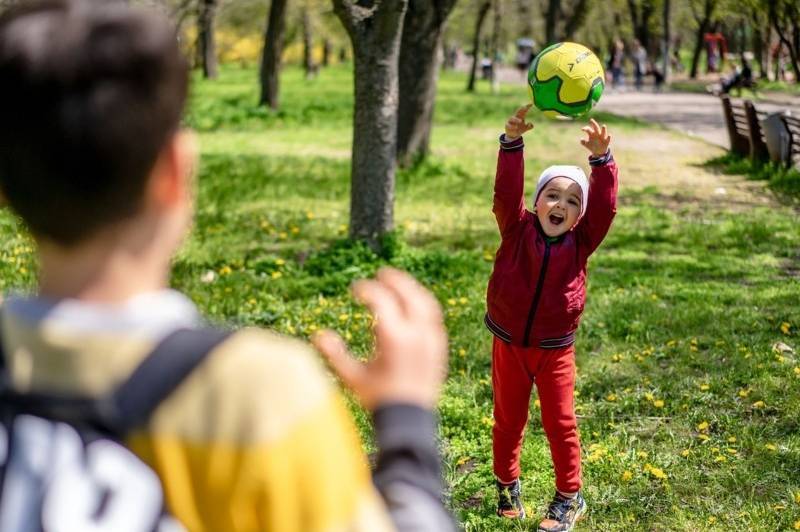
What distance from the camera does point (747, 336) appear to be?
645cm

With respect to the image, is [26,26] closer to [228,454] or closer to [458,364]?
[228,454]

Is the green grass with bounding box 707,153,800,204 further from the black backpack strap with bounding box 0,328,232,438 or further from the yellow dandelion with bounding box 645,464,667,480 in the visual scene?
the black backpack strap with bounding box 0,328,232,438

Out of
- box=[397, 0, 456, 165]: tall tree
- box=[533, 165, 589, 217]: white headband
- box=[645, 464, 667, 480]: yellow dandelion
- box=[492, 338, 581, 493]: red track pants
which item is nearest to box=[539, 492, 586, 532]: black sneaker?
box=[492, 338, 581, 493]: red track pants

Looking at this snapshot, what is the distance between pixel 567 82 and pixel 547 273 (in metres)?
1.57

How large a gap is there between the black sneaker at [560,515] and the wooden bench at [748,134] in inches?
416

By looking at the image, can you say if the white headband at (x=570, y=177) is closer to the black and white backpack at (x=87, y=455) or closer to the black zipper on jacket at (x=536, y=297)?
the black zipper on jacket at (x=536, y=297)

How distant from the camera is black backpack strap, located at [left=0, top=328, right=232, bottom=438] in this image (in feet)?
3.72

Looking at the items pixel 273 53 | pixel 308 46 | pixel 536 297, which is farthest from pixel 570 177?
pixel 308 46

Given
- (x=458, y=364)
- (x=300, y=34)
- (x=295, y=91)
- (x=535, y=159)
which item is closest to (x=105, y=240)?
(x=458, y=364)

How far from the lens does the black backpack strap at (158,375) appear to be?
1.13 metres

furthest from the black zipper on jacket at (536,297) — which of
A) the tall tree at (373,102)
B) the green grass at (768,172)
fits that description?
the green grass at (768,172)

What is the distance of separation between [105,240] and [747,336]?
5.90 meters

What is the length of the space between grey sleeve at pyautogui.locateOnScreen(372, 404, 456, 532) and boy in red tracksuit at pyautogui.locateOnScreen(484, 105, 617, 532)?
2.71 m

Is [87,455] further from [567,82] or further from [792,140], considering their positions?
[792,140]
